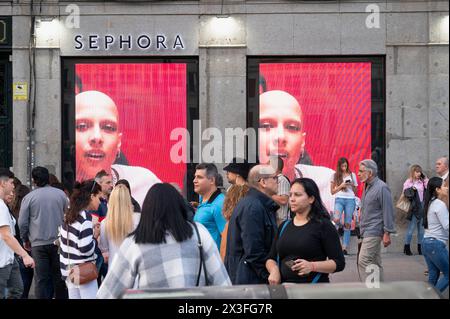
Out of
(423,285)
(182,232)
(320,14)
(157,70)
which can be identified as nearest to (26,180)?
(157,70)

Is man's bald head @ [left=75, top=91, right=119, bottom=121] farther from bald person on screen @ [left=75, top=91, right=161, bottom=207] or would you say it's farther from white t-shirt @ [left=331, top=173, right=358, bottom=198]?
white t-shirt @ [left=331, top=173, right=358, bottom=198]

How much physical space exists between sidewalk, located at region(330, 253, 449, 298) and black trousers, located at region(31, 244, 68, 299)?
12.0ft

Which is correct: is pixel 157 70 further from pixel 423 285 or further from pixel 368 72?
pixel 423 285

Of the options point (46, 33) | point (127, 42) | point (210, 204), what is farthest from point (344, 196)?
point (210, 204)

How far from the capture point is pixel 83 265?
7258 mm

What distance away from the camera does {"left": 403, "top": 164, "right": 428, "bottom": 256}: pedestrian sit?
44.7 feet

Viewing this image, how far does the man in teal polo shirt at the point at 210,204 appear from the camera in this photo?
314 inches

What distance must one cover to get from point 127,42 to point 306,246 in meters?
9.23

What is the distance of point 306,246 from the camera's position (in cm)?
587

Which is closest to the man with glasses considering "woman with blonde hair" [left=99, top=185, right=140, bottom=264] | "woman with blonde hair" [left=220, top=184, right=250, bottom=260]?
"woman with blonde hair" [left=220, top=184, right=250, bottom=260]

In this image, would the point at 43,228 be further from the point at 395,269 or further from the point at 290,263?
the point at 395,269

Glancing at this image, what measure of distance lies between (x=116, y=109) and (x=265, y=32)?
9.69 ft

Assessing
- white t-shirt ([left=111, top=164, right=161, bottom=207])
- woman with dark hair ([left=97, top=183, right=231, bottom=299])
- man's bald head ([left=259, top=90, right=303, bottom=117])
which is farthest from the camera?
man's bald head ([left=259, top=90, right=303, bottom=117])

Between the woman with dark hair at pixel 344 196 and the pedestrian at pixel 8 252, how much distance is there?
660 centimetres
